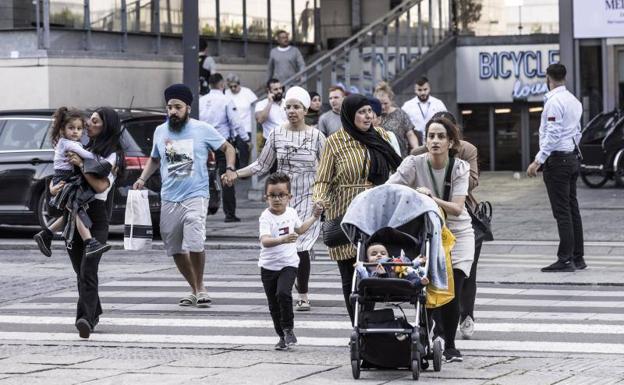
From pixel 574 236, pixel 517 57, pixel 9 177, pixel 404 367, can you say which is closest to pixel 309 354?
pixel 404 367

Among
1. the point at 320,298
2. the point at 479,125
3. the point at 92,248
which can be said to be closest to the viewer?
the point at 92,248

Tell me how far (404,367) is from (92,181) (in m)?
3.34

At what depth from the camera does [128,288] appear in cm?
1423

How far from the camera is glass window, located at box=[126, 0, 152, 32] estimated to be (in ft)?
85.6

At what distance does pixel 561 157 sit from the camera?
1472 centimetres

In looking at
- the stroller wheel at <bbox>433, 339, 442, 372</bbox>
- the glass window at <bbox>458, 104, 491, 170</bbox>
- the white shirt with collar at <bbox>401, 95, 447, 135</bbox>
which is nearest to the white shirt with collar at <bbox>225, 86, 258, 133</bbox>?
the white shirt with collar at <bbox>401, 95, 447, 135</bbox>

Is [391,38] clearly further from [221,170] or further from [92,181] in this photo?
[92,181]

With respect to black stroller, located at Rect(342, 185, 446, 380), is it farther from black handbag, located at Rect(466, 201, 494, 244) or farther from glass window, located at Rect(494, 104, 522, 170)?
glass window, located at Rect(494, 104, 522, 170)

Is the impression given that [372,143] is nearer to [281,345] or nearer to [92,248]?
[281,345]

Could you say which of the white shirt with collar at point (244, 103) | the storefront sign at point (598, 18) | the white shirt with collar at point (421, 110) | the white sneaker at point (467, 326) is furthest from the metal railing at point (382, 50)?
the white sneaker at point (467, 326)

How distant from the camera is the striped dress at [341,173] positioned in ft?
35.6

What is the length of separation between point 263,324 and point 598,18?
53.7ft

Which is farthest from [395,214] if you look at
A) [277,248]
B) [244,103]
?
[244,103]

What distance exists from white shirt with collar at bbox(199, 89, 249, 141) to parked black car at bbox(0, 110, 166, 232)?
109 inches
